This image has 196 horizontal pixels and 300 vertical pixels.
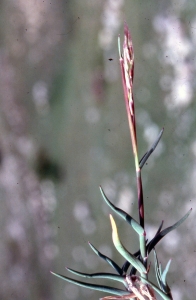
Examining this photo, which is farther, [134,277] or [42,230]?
[42,230]

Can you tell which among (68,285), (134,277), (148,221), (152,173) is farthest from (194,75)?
(68,285)

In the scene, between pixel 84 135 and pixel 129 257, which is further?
pixel 84 135

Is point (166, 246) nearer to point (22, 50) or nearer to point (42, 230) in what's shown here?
point (42, 230)

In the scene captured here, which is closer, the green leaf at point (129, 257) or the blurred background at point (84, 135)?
the green leaf at point (129, 257)

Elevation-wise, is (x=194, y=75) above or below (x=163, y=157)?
above

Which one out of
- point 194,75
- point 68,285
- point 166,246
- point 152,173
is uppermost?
point 194,75

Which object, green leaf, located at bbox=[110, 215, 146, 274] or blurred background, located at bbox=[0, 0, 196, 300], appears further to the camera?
blurred background, located at bbox=[0, 0, 196, 300]
